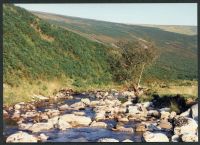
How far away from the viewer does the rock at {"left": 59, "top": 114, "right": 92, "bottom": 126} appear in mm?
17547

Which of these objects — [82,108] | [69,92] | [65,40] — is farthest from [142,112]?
[65,40]

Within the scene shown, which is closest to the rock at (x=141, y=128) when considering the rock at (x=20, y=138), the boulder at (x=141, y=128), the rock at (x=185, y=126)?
the boulder at (x=141, y=128)

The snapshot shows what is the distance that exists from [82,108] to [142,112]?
310cm

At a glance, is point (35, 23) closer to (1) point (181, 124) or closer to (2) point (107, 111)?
(2) point (107, 111)

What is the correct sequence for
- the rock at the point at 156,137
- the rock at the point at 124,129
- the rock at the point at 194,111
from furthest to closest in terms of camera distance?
1. the rock at the point at 194,111
2. the rock at the point at 124,129
3. the rock at the point at 156,137

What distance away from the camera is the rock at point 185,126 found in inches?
616

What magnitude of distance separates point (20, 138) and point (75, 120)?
3.56m

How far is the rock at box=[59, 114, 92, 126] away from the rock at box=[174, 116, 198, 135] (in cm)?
359

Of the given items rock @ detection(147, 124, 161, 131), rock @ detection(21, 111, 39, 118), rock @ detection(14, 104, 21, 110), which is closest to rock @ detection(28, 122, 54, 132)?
rock @ detection(21, 111, 39, 118)

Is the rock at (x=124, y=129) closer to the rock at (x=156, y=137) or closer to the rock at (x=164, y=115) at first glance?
the rock at (x=156, y=137)

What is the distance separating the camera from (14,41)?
83.5 ft

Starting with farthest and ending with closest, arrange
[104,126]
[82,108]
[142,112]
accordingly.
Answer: [82,108] < [142,112] < [104,126]

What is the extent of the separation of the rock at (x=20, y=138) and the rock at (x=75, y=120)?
3.00 m

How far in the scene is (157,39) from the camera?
4731 centimetres
